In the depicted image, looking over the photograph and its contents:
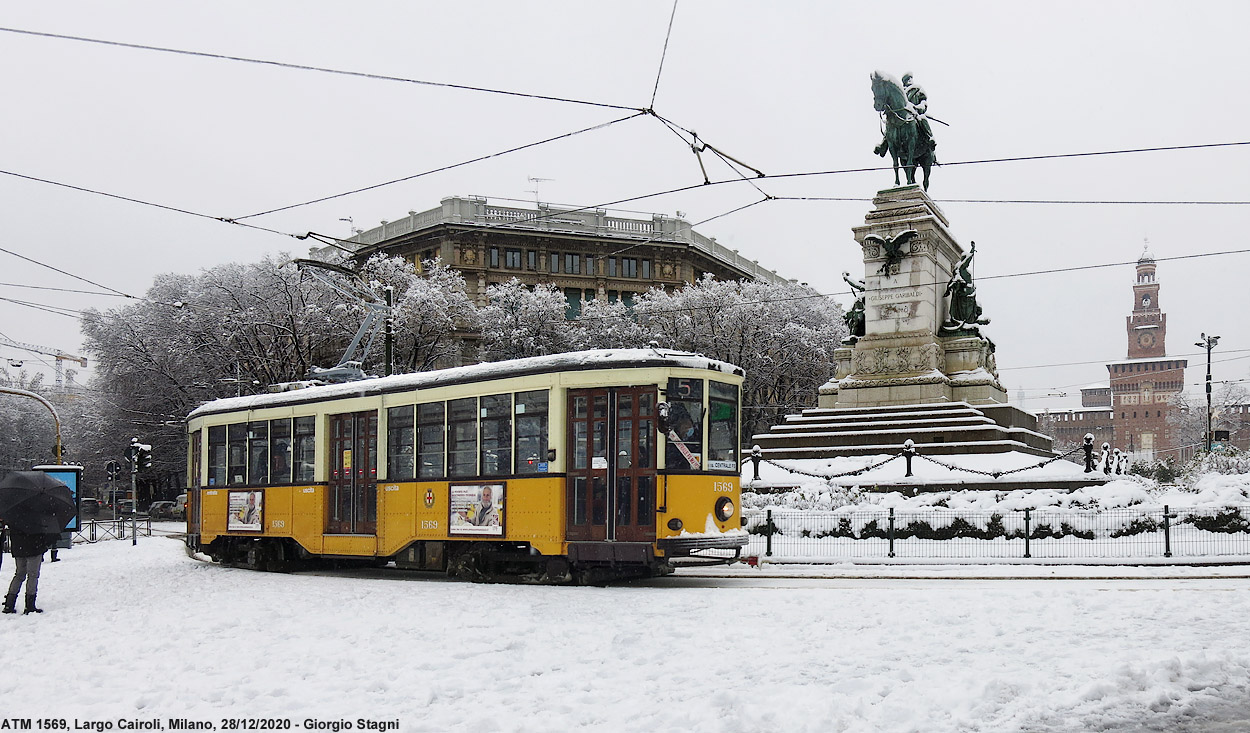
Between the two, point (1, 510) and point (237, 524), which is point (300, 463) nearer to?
point (237, 524)

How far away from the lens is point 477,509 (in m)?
15.6

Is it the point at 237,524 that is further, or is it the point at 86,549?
the point at 86,549

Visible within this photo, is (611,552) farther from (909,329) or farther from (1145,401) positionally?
(1145,401)

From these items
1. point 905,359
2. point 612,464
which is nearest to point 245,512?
point 612,464

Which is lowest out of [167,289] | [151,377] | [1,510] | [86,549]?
[86,549]

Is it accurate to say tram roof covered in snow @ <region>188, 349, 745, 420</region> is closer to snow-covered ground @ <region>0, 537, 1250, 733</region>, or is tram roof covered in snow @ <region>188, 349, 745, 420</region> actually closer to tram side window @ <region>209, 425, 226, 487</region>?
tram side window @ <region>209, 425, 226, 487</region>

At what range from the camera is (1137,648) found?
8.64 m

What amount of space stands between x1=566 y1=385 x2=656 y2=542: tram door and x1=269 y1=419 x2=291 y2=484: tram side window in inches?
267

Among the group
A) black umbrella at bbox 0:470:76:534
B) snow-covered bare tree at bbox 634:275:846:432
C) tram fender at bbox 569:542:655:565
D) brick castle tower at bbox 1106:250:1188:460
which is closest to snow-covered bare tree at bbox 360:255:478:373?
snow-covered bare tree at bbox 634:275:846:432

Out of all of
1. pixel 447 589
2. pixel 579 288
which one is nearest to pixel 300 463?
pixel 447 589

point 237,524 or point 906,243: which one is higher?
point 906,243

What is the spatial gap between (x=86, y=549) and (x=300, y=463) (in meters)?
13.1

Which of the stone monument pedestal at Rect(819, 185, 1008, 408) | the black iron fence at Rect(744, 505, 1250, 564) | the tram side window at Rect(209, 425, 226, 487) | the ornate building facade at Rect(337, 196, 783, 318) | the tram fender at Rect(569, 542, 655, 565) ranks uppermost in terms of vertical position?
the ornate building facade at Rect(337, 196, 783, 318)

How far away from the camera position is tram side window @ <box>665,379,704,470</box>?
14.2 m
